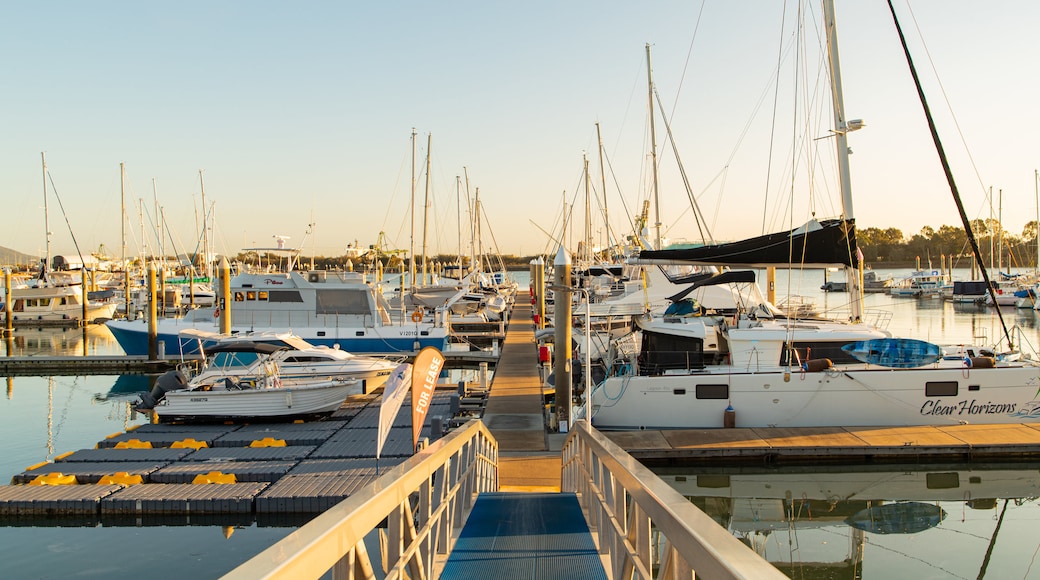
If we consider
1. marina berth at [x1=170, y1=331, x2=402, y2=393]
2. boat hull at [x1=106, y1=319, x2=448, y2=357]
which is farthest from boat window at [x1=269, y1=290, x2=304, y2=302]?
marina berth at [x1=170, y1=331, x2=402, y2=393]

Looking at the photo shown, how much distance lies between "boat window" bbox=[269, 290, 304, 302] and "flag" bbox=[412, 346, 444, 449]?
28.8 meters

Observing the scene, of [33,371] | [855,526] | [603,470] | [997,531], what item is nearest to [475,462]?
[603,470]

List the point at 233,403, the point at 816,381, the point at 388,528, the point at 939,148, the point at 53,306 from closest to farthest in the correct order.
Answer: the point at 388,528 < the point at 939,148 < the point at 816,381 < the point at 233,403 < the point at 53,306

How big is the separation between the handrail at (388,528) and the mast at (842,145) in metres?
12.9

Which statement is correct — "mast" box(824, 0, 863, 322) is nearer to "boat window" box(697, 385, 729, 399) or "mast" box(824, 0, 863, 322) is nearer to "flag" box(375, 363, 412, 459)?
"boat window" box(697, 385, 729, 399)

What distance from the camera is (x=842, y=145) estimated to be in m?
18.1

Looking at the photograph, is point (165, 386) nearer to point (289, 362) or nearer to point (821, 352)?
point (289, 362)


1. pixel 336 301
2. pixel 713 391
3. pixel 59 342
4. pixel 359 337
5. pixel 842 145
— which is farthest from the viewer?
pixel 59 342

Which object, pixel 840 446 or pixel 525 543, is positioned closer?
pixel 525 543

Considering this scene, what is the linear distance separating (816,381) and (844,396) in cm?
72

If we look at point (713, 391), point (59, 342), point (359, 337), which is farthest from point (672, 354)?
point (59, 342)

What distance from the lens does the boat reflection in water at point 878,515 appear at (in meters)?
11.9

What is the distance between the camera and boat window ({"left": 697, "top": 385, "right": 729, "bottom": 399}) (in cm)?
1659

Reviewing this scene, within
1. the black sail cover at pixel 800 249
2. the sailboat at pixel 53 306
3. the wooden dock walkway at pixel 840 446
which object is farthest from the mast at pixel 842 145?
the sailboat at pixel 53 306
